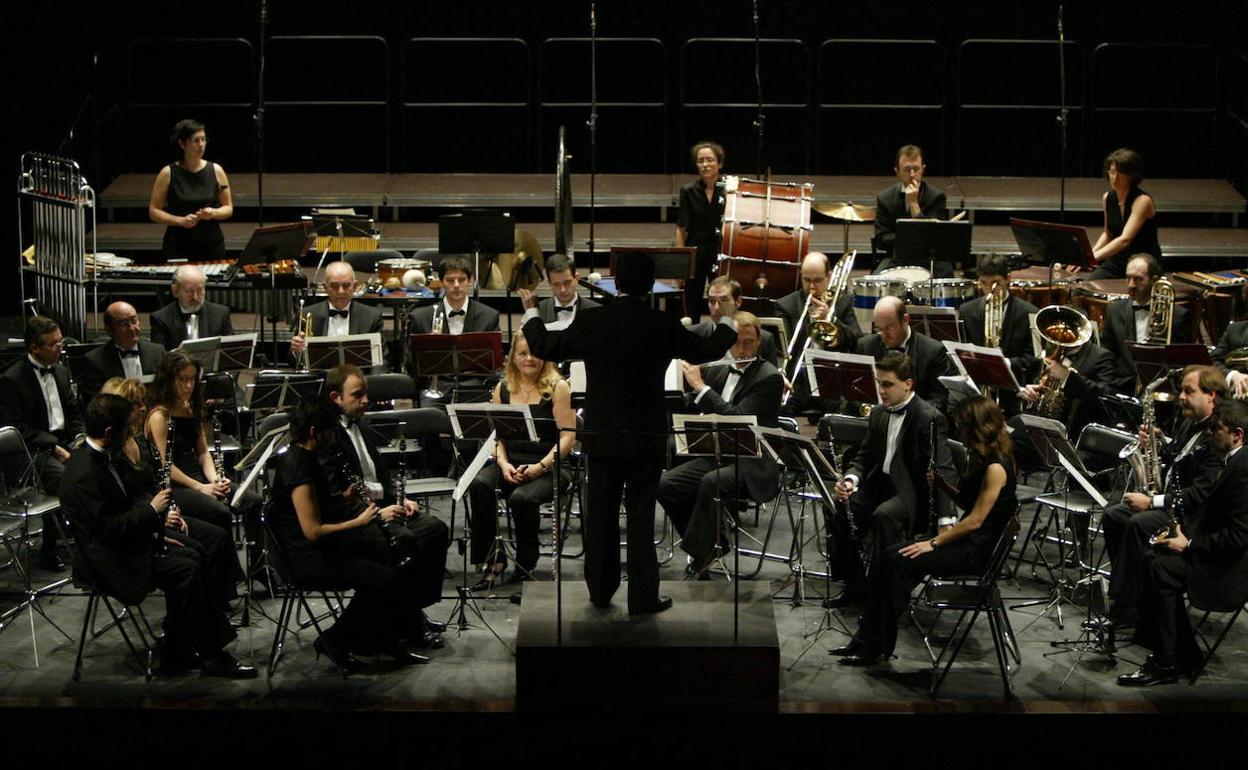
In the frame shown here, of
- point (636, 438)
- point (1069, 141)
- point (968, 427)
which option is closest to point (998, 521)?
point (968, 427)

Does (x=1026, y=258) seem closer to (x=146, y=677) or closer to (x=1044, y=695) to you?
(x=1044, y=695)

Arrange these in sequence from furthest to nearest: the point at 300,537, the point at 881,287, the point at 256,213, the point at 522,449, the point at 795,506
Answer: the point at 256,213 → the point at 881,287 → the point at 795,506 → the point at 522,449 → the point at 300,537

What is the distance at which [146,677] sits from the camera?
6.57 m

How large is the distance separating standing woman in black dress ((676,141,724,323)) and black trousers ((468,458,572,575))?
3367 millimetres

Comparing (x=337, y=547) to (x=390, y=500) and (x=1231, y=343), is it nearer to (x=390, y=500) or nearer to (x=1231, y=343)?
(x=390, y=500)

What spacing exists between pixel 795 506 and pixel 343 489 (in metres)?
3.24

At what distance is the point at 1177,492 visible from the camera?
656 centimetres

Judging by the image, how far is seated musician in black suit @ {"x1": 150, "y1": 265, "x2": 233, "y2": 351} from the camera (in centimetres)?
891

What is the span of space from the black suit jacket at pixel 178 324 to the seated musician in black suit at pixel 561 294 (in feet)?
5.80

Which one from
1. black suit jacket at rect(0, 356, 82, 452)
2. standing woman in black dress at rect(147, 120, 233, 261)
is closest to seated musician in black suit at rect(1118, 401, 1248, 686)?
black suit jacket at rect(0, 356, 82, 452)

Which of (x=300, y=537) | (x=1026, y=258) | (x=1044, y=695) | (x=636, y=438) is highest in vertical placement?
(x=1026, y=258)

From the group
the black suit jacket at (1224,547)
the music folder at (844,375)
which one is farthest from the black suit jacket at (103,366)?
the black suit jacket at (1224,547)

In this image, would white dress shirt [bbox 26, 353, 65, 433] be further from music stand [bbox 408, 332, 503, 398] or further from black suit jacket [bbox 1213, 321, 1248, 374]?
black suit jacket [bbox 1213, 321, 1248, 374]

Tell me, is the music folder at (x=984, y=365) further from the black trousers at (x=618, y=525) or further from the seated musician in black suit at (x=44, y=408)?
the seated musician in black suit at (x=44, y=408)
